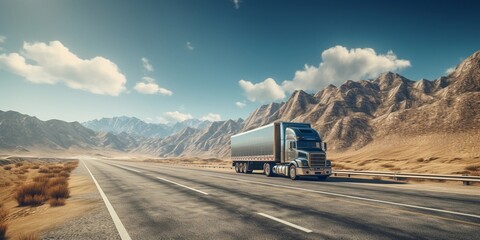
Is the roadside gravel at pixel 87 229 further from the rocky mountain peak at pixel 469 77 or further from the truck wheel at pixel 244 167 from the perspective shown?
the rocky mountain peak at pixel 469 77

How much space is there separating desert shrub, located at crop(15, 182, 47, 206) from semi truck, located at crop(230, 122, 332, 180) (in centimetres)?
1554

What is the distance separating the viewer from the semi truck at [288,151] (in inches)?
841

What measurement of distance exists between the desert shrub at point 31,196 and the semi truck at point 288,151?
51.0 ft

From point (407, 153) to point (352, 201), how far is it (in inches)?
2475

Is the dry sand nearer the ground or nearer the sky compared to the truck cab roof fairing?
nearer the ground

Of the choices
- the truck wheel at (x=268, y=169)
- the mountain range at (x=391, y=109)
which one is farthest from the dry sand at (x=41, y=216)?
the mountain range at (x=391, y=109)

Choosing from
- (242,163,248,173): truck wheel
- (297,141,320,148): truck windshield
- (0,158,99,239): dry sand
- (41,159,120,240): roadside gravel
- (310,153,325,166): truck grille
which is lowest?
(0,158,99,239): dry sand

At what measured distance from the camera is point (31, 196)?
11734 mm

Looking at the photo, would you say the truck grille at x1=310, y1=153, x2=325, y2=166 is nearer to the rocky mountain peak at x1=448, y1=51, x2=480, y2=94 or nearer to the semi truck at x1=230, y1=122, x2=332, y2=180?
the semi truck at x1=230, y1=122, x2=332, y2=180

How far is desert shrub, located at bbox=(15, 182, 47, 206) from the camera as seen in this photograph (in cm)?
1127

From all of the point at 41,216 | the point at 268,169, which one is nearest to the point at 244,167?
the point at 268,169

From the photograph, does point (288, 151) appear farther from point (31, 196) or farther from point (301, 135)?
point (31, 196)

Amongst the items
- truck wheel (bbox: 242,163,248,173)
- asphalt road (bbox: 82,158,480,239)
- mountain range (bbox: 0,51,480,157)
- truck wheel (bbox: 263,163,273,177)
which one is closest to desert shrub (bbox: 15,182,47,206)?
asphalt road (bbox: 82,158,480,239)

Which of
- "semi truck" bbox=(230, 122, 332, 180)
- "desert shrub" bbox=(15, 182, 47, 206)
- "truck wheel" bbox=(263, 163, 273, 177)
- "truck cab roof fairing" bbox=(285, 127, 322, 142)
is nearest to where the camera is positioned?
"desert shrub" bbox=(15, 182, 47, 206)
